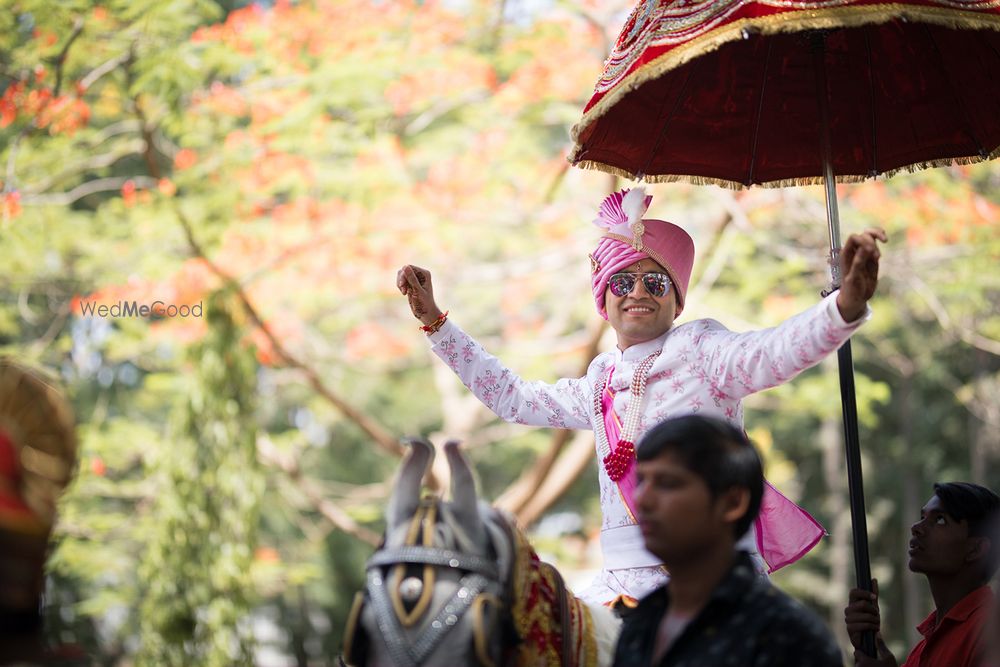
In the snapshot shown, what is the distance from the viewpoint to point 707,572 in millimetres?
2438

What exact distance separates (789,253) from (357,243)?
392 centimetres

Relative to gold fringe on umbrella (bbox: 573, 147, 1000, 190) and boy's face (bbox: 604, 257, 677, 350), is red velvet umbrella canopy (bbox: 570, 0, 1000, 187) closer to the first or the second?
gold fringe on umbrella (bbox: 573, 147, 1000, 190)

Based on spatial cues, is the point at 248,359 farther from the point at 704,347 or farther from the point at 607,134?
the point at 704,347

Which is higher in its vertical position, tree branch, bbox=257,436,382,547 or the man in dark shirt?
the man in dark shirt

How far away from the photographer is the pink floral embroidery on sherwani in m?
3.28

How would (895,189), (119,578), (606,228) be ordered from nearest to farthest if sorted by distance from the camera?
(606,228) → (895,189) → (119,578)

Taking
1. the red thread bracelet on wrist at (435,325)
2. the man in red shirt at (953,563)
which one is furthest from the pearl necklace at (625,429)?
the man in red shirt at (953,563)

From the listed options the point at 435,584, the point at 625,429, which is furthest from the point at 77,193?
the point at 435,584

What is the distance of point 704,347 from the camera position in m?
3.51

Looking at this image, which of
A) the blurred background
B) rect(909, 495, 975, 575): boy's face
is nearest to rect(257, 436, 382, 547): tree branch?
the blurred background

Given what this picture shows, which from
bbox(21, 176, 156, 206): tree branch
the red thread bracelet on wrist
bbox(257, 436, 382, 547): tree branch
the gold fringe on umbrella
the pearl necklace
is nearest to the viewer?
the pearl necklace

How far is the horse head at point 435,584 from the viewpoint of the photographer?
2.23 m

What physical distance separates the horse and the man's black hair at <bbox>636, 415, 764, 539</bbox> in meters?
0.39

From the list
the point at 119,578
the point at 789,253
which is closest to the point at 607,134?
the point at 789,253
